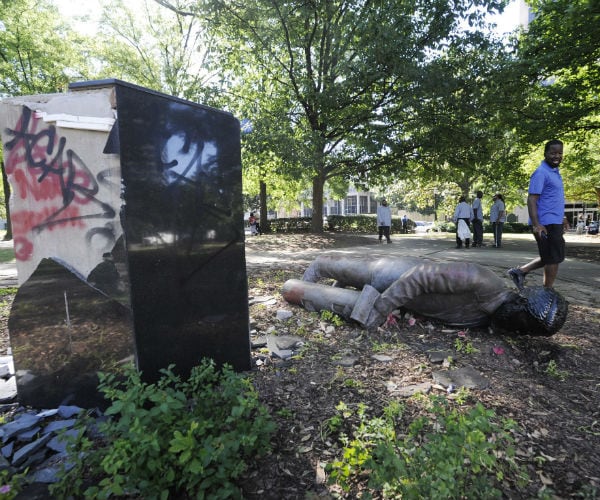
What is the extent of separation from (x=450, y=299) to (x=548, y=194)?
6.66ft

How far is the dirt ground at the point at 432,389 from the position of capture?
1.86 m

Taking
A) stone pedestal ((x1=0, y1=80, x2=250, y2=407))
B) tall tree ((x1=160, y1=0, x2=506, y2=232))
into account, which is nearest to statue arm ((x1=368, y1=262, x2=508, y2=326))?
stone pedestal ((x1=0, y1=80, x2=250, y2=407))

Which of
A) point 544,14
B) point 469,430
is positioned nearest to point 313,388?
point 469,430

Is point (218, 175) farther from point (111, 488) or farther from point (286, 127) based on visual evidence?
point (286, 127)

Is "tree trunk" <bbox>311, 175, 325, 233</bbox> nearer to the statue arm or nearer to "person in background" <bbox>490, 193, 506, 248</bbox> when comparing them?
→ "person in background" <bbox>490, 193, 506, 248</bbox>

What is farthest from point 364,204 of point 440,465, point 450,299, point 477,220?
point 440,465

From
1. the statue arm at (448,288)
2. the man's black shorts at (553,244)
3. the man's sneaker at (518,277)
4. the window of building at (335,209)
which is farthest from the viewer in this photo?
the window of building at (335,209)

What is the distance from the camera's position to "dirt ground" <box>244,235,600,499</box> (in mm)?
1860

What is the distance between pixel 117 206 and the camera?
2.32 metres

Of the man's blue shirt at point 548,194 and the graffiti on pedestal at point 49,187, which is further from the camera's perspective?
the man's blue shirt at point 548,194

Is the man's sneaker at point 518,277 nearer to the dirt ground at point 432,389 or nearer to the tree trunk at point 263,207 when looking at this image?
the dirt ground at point 432,389

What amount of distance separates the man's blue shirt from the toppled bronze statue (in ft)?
4.71

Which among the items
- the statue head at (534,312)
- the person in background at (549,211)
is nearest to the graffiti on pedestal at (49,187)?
the statue head at (534,312)

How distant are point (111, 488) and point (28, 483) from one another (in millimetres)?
723
